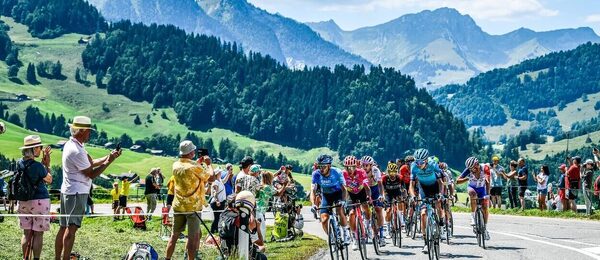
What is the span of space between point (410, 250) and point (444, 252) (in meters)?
0.99

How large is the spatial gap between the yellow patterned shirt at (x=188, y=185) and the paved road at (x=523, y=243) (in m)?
5.13

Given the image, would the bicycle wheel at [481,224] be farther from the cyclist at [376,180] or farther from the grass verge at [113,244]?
the grass verge at [113,244]

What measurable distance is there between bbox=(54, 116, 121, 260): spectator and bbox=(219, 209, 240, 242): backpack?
6.30 feet

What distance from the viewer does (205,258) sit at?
55.1 feet

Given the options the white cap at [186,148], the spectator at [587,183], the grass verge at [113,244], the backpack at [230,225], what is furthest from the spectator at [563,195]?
the backpack at [230,225]

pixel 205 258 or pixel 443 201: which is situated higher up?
pixel 443 201

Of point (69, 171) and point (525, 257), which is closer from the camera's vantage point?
point (69, 171)

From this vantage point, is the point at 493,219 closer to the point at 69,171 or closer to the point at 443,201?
the point at 443,201

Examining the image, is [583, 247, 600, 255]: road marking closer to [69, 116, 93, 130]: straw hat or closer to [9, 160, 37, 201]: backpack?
[69, 116, 93, 130]: straw hat

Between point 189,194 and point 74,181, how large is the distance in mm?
1927

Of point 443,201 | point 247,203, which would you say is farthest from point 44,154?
point 443,201

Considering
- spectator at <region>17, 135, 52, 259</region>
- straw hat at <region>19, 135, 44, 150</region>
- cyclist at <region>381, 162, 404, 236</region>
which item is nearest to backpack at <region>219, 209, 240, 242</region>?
spectator at <region>17, 135, 52, 259</region>

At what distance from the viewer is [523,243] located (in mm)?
19781

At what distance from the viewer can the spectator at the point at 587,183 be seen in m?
28.4
